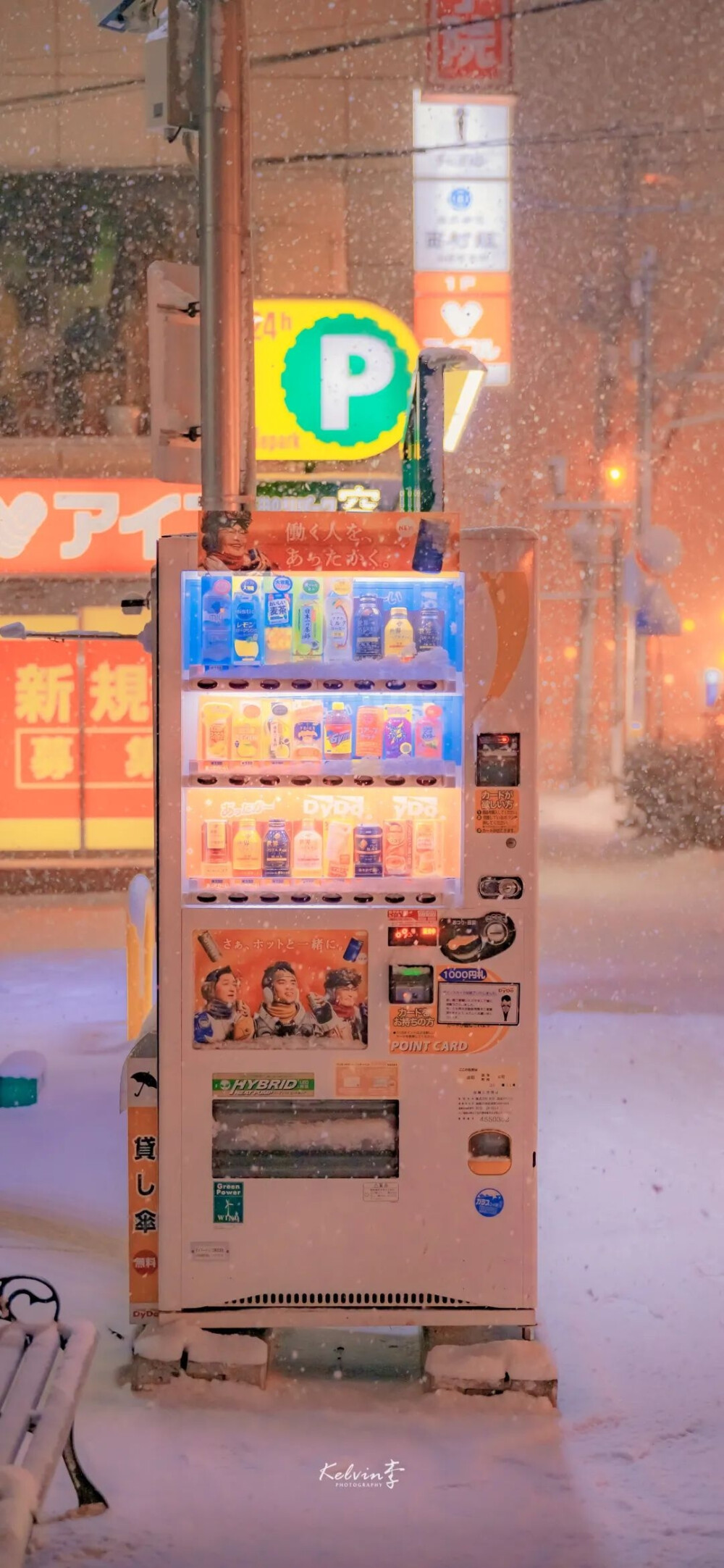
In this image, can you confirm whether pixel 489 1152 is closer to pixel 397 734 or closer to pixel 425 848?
pixel 425 848

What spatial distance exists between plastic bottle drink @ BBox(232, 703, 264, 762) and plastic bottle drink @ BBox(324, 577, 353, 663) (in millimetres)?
334

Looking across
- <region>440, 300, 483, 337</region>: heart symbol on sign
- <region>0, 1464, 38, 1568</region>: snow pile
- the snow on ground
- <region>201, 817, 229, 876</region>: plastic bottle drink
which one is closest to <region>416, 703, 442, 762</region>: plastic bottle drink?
<region>201, 817, 229, 876</region>: plastic bottle drink

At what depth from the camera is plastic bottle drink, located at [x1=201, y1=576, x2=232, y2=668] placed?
4504 millimetres

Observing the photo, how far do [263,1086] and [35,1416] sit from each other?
1581mm

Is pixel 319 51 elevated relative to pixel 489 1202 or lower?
elevated

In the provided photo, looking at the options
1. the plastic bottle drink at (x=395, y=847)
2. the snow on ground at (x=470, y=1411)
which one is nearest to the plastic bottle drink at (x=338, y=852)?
the plastic bottle drink at (x=395, y=847)

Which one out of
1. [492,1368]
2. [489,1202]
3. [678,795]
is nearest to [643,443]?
[678,795]

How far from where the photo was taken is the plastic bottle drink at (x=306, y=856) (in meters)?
4.60

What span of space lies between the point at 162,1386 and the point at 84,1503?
2.42ft

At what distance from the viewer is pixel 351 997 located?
4555mm

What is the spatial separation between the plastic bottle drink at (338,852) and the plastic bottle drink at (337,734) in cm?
25

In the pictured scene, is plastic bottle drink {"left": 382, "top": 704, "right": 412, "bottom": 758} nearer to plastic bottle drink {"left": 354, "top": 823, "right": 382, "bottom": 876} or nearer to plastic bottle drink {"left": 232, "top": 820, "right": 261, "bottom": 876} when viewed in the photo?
plastic bottle drink {"left": 354, "top": 823, "right": 382, "bottom": 876}

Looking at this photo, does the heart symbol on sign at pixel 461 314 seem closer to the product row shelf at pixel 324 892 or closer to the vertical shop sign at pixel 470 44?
the vertical shop sign at pixel 470 44

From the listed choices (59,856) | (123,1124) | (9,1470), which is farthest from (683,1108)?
(59,856)
